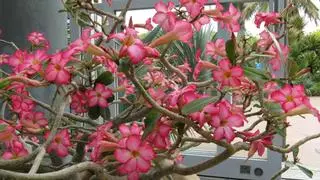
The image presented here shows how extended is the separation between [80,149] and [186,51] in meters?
1.99

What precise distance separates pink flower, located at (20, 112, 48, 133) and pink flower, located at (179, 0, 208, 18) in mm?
457

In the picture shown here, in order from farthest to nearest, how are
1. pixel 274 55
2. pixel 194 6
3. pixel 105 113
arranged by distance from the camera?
pixel 105 113, pixel 274 55, pixel 194 6

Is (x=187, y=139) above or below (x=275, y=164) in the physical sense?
above

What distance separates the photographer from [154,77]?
1.06m

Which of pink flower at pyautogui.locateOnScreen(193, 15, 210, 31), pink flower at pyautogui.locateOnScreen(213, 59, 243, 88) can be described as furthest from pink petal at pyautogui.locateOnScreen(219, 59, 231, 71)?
pink flower at pyautogui.locateOnScreen(193, 15, 210, 31)

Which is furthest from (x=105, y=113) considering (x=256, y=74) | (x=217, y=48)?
(x=256, y=74)

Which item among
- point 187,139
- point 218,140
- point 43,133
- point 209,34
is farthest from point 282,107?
point 209,34

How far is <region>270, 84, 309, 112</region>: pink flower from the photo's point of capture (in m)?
0.62

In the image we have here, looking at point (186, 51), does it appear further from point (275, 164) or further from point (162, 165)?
point (162, 165)

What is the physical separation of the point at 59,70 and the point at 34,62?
134mm

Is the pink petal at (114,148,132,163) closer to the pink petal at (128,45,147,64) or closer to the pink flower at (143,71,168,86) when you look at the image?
the pink petal at (128,45,147,64)

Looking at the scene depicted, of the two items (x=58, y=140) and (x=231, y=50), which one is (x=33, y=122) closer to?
(x=58, y=140)

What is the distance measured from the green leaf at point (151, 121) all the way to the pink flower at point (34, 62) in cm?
27

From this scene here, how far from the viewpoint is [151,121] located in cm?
62
